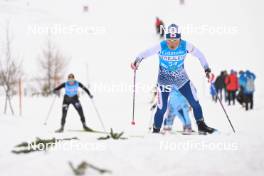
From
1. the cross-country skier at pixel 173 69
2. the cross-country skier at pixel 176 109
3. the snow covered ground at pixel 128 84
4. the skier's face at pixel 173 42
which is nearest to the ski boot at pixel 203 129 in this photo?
the cross-country skier at pixel 173 69

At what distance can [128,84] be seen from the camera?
1761 centimetres

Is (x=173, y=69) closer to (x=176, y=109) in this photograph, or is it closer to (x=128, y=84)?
(x=176, y=109)

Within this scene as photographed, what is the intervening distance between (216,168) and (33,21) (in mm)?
30776

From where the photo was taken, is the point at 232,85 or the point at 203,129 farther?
the point at 232,85

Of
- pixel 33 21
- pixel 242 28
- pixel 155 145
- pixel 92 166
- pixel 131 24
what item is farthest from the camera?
pixel 33 21

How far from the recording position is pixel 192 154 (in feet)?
13.2

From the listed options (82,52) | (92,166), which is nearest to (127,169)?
(92,166)

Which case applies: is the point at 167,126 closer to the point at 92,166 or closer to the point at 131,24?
the point at 92,166

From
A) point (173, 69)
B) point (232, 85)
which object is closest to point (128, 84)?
point (232, 85)

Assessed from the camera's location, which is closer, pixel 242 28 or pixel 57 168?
pixel 57 168

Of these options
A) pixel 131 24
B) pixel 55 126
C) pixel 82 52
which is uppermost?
pixel 131 24

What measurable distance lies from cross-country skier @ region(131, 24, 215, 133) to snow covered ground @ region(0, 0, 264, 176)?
1.61 feet

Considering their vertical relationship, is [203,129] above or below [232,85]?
below

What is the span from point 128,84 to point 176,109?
39.4 feet
